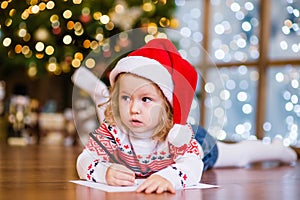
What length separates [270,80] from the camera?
9.80 ft

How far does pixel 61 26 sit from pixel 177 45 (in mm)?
573

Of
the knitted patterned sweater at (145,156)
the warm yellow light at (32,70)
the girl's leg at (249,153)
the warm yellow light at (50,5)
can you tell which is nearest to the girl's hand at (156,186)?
the knitted patterned sweater at (145,156)

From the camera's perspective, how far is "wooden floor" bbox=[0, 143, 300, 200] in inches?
46.9

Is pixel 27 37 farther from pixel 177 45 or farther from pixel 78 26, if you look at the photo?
pixel 177 45

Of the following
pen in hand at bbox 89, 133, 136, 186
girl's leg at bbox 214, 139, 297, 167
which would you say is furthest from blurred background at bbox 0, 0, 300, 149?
pen in hand at bbox 89, 133, 136, 186

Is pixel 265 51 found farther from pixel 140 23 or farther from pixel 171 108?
pixel 171 108

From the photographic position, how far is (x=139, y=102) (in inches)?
46.6

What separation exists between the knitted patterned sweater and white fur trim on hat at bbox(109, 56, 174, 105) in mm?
125

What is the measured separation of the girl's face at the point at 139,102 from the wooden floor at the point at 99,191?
15 centimetres

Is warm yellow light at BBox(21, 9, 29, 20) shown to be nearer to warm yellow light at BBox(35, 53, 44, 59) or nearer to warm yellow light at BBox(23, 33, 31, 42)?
warm yellow light at BBox(23, 33, 31, 42)

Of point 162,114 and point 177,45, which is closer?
point 162,114

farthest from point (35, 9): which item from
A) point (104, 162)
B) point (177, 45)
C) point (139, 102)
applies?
point (139, 102)

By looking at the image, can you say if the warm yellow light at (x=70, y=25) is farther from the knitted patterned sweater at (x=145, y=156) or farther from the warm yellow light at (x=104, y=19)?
the knitted patterned sweater at (x=145, y=156)

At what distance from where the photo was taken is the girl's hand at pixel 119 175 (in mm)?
1273
